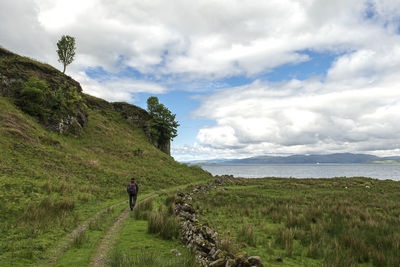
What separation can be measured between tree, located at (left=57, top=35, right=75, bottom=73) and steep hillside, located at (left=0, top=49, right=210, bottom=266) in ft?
24.0

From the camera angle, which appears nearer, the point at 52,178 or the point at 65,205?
the point at 65,205

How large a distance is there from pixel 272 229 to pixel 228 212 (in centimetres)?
516

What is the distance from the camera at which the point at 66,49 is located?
52.6 metres

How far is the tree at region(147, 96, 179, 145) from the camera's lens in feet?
205

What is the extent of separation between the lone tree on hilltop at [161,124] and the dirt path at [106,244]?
164ft

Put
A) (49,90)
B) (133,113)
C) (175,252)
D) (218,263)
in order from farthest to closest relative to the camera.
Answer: (133,113), (49,90), (175,252), (218,263)

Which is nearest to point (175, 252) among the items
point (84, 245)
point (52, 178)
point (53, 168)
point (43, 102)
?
point (84, 245)

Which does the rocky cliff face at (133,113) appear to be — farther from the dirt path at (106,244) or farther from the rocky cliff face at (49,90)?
the dirt path at (106,244)

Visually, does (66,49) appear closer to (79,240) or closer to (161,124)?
(161,124)

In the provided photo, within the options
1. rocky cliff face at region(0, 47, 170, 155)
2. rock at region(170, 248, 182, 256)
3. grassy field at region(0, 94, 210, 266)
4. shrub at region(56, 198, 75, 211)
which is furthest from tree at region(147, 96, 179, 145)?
rock at region(170, 248, 182, 256)

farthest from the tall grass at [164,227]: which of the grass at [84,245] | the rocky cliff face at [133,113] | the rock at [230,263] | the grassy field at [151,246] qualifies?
the rocky cliff face at [133,113]

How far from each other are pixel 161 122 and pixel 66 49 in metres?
30.4

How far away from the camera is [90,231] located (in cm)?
1041

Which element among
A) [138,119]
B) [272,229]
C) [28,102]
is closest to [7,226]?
[272,229]
